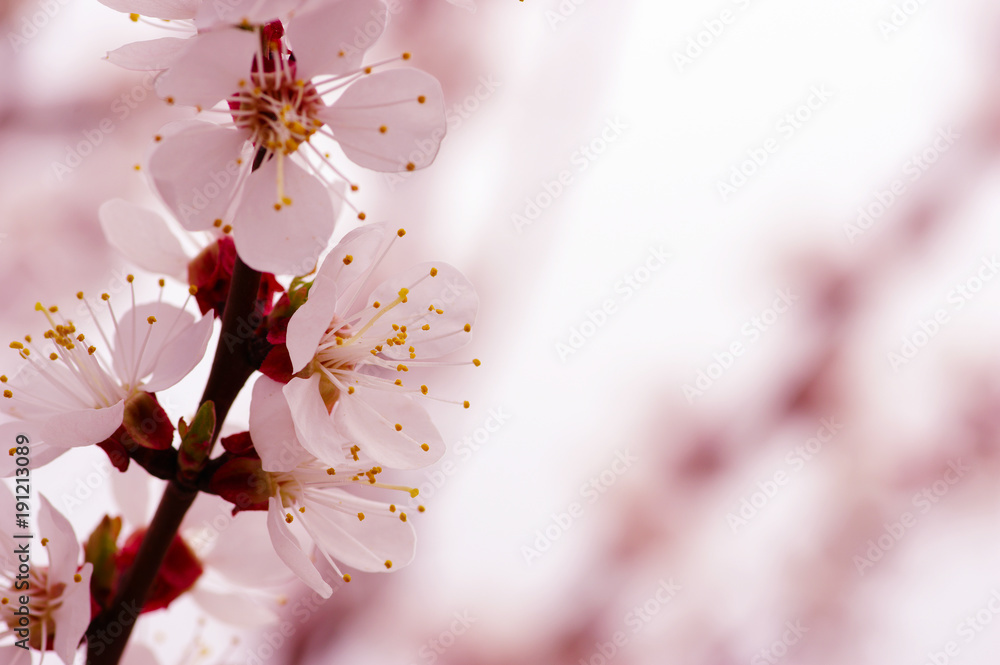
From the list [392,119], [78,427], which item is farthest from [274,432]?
[392,119]

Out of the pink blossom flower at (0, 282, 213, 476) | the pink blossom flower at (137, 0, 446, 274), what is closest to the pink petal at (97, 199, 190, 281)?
the pink blossom flower at (0, 282, 213, 476)

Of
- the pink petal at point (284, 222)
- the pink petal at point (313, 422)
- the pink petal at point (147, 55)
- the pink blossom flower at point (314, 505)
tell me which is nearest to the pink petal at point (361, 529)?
the pink blossom flower at point (314, 505)

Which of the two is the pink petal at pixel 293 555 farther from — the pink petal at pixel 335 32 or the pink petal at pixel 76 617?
the pink petal at pixel 335 32

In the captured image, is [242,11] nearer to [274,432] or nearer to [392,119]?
[392,119]

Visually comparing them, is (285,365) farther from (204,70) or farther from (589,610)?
(589,610)

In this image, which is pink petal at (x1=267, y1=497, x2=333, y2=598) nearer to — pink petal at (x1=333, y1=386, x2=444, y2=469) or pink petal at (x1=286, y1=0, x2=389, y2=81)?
pink petal at (x1=333, y1=386, x2=444, y2=469)

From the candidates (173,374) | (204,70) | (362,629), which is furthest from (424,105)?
(362,629)
